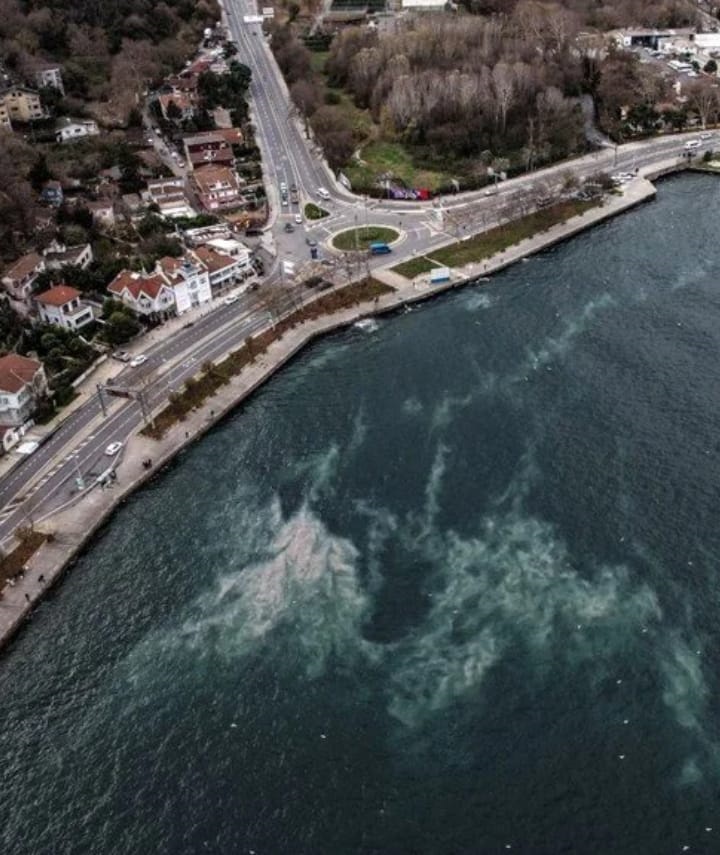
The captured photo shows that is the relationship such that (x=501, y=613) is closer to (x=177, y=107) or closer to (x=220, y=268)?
(x=220, y=268)

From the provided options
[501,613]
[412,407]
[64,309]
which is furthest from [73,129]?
[501,613]

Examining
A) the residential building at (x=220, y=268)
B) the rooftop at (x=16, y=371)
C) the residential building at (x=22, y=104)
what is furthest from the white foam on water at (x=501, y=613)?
the residential building at (x=22, y=104)

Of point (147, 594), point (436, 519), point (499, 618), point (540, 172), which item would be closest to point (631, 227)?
point (540, 172)

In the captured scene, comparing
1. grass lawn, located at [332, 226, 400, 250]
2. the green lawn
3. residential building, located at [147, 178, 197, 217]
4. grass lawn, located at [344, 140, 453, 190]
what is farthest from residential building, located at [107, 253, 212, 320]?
grass lawn, located at [344, 140, 453, 190]

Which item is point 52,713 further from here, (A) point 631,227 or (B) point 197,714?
(A) point 631,227

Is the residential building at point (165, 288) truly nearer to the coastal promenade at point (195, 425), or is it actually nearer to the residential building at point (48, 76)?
the coastal promenade at point (195, 425)

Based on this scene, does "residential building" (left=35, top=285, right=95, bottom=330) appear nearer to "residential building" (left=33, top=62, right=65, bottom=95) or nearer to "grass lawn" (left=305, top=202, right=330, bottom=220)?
"grass lawn" (left=305, top=202, right=330, bottom=220)
